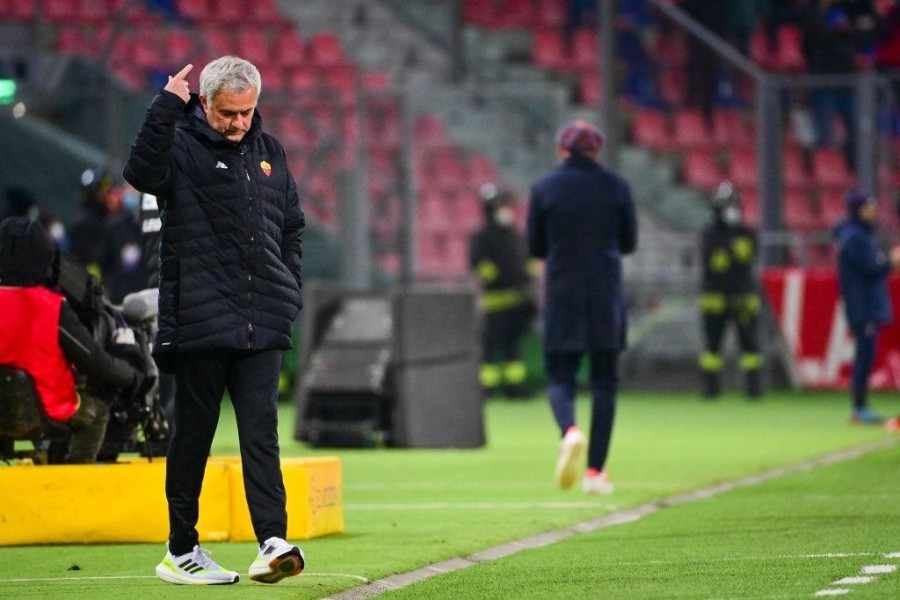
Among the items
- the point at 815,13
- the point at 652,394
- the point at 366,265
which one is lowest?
the point at 652,394

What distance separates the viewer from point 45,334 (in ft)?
31.9

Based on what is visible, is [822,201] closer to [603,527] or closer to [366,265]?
[366,265]

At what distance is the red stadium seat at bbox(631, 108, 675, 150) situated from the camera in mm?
27016

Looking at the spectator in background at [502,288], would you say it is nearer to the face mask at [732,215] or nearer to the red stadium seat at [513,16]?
the face mask at [732,215]

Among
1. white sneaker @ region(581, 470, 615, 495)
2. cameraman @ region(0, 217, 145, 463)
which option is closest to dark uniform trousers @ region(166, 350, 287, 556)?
cameraman @ region(0, 217, 145, 463)

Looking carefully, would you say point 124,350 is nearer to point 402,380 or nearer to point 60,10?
point 402,380

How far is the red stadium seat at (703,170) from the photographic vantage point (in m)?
26.8

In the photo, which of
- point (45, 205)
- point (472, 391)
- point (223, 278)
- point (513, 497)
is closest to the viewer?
point (223, 278)

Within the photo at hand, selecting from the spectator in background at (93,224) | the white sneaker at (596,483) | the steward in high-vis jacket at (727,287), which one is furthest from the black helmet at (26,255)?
the steward in high-vis jacket at (727,287)

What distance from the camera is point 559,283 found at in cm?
1222

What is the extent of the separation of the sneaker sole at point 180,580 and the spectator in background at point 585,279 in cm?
417

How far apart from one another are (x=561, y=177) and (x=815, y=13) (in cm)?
1530

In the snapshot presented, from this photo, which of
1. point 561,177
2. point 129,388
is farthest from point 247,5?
point 129,388

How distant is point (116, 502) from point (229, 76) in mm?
2767
